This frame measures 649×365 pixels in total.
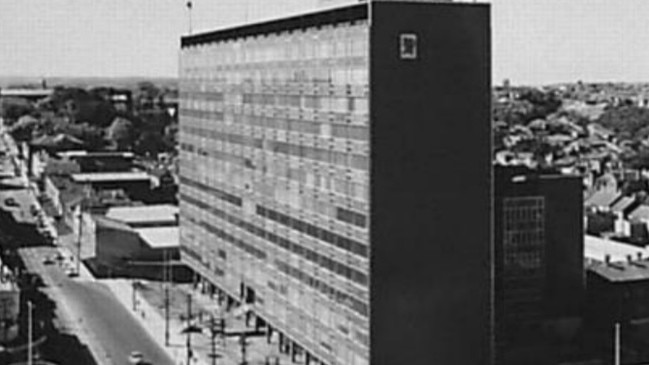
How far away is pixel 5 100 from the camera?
199ft

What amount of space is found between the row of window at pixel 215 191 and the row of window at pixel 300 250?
314 mm

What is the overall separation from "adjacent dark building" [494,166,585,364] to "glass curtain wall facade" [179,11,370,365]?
365 centimetres

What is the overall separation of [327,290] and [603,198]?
1803 centimetres

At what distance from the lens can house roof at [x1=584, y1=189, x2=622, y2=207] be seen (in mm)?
32625

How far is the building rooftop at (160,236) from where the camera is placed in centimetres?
2853

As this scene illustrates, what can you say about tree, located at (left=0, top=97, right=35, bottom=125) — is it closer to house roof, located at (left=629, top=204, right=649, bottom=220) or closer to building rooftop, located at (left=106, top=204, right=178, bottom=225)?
building rooftop, located at (left=106, top=204, right=178, bottom=225)

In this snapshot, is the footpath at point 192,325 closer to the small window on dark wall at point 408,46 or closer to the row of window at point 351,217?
the row of window at point 351,217

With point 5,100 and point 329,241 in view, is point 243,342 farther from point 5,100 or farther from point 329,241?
point 5,100

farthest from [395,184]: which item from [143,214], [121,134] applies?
[121,134]

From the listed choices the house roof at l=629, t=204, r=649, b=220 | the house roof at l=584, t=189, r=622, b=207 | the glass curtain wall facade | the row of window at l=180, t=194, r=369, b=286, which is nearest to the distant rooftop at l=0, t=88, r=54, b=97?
the house roof at l=584, t=189, r=622, b=207

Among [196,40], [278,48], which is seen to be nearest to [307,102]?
[278,48]

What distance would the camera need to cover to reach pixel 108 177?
3841 cm

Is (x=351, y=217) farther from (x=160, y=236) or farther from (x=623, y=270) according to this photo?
(x=160, y=236)

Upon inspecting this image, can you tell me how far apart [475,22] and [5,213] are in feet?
74.4
